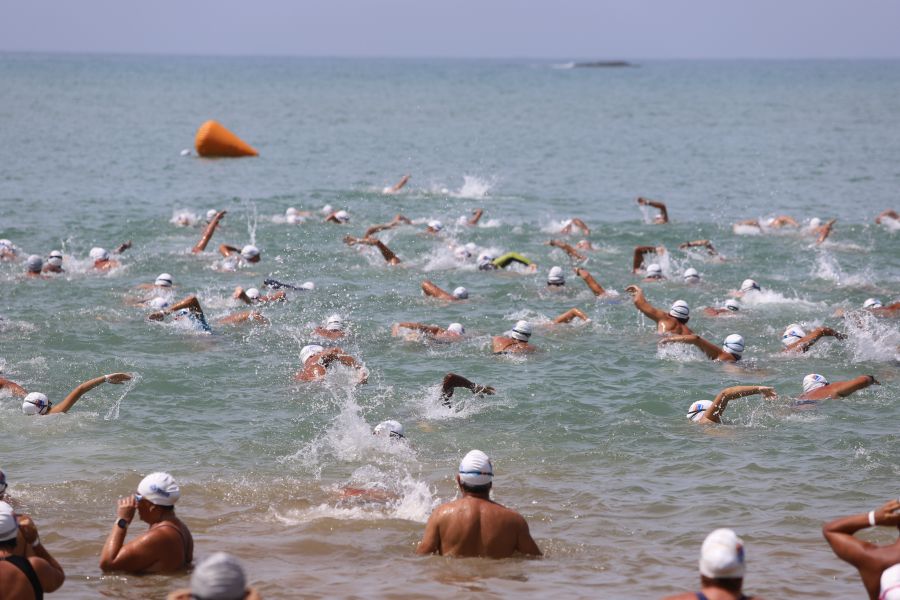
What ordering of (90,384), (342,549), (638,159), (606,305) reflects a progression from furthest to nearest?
(638,159)
(606,305)
(90,384)
(342,549)

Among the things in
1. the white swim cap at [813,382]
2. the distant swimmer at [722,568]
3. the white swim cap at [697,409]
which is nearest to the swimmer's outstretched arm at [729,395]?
the white swim cap at [697,409]

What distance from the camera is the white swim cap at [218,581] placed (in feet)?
17.5

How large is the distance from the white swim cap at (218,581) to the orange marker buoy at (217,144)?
4611cm

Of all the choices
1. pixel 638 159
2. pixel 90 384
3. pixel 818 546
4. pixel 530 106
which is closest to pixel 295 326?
pixel 90 384

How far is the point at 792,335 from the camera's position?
17875 mm

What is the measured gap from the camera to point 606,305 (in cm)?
2094

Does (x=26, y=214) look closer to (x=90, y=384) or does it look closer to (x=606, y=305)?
(x=606, y=305)

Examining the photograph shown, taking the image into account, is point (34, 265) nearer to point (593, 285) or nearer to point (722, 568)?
point (593, 285)

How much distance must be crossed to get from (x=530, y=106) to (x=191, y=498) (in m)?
87.1

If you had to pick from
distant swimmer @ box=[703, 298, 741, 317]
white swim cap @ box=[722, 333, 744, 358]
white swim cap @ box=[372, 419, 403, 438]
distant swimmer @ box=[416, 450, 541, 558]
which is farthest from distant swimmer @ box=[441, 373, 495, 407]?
distant swimmer @ box=[703, 298, 741, 317]

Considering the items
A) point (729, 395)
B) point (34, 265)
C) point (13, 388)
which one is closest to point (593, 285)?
point (729, 395)

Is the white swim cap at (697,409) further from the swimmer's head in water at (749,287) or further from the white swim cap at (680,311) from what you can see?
Result: the swimmer's head in water at (749,287)

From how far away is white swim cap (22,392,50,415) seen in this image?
13773 mm

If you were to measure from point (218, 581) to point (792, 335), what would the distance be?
1413 centimetres
